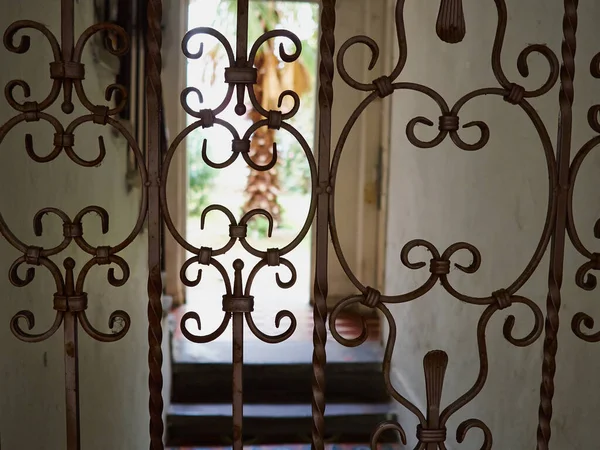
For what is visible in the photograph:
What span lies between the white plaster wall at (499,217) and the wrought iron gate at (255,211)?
432mm

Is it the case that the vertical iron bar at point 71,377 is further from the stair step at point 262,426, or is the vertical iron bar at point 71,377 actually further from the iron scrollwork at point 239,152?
the stair step at point 262,426

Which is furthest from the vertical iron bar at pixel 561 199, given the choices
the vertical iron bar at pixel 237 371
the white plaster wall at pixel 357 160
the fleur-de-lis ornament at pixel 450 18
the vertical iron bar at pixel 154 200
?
the white plaster wall at pixel 357 160

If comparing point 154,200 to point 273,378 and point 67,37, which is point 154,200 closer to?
point 67,37

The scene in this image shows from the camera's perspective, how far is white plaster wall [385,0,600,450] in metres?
1.31

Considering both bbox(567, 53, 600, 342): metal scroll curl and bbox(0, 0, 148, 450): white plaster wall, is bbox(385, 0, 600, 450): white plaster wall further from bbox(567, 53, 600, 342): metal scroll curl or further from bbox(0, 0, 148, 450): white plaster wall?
bbox(0, 0, 148, 450): white plaster wall

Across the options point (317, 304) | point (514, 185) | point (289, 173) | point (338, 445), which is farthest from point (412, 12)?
point (289, 173)

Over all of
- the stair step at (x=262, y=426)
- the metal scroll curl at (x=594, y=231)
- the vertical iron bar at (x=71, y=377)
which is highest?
the metal scroll curl at (x=594, y=231)

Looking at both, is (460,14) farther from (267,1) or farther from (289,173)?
(289,173)

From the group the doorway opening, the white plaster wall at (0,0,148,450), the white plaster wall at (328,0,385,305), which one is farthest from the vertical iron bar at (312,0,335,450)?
the white plaster wall at (328,0,385,305)

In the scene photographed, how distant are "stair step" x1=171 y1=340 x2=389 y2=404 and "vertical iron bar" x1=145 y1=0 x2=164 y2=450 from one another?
7.39ft

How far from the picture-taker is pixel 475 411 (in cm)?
196

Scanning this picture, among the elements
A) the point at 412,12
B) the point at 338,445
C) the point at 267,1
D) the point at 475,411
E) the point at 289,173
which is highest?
the point at 267,1

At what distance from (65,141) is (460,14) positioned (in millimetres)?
539

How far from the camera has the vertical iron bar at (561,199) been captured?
875mm
